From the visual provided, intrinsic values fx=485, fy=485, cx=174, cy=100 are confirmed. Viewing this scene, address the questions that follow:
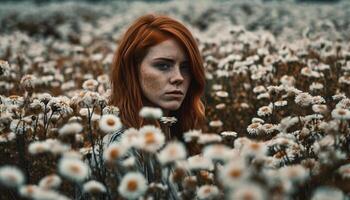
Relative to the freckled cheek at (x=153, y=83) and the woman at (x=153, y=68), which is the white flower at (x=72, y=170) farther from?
the freckled cheek at (x=153, y=83)

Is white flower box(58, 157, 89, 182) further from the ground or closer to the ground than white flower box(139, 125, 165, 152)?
closer to the ground

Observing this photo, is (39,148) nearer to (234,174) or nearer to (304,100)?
(234,174)

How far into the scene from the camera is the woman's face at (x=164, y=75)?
2.95 metres

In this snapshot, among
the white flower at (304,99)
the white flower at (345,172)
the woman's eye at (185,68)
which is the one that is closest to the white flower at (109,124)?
the woman's eye at (185,68)

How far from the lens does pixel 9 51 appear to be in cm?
801

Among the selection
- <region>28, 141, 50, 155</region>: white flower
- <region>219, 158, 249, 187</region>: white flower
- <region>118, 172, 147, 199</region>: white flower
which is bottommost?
<region>118, 172, 147, 199</region>: white flower

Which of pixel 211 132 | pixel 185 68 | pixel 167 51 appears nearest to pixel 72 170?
pixel 167 51

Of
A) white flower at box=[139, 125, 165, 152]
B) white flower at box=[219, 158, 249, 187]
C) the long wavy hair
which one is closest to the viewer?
white flower at box=[219, 158, 249, 187]

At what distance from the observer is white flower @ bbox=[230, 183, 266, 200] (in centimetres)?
132

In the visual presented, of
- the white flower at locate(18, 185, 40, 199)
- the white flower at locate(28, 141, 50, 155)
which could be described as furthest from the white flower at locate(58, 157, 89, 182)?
the white flower at locate(28, 141, 50, 155)

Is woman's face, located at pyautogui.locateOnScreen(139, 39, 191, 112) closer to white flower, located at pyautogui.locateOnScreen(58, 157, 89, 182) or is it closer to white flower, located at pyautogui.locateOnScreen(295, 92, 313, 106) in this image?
white flower, located at pyautogui.locateOnScreen(295, 92, 313, 106)

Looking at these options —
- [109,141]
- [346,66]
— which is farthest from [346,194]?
[346,66]

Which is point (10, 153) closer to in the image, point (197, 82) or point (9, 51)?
point (197, 82)

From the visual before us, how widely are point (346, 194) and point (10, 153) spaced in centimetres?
239
